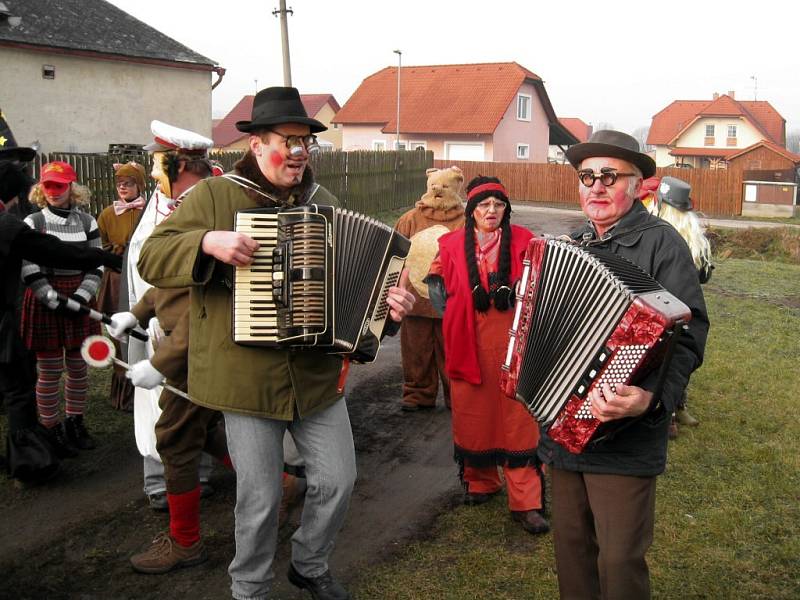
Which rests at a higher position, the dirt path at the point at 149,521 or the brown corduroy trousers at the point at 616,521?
the brown corduroy trousers at the point at 616,521

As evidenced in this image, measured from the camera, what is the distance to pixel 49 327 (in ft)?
18.6

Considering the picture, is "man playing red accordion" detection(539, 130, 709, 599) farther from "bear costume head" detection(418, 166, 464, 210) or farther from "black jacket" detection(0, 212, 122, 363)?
"bear costume head" detection(418, 166, 464, 210)

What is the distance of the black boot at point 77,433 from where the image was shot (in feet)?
19.3

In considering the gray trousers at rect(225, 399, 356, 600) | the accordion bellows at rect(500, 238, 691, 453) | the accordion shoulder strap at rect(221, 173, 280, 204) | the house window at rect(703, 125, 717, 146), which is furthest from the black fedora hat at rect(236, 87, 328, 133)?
the house window at rect(703, 125, 717, 146)

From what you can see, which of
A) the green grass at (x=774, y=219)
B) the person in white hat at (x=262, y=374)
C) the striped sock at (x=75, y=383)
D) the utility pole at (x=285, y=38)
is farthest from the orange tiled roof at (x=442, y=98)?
the person in white hat at (x=262, y=374)

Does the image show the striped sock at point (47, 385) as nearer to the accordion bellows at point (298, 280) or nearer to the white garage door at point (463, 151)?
the accordion bellows at point (298, 280)

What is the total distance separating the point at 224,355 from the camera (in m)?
3.38

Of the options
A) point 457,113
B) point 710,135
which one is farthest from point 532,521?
point 710,135

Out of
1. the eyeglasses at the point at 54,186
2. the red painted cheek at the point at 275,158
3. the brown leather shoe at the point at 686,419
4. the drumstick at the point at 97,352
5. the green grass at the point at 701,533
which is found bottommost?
the green grass at the point at 701,533

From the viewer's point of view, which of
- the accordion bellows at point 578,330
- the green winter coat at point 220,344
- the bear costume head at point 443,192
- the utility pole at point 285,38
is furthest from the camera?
the utility pole at point 285,38

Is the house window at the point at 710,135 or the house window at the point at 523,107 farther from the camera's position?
the house window at the point at 710,135

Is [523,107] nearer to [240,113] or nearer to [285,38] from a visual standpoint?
[240,113]

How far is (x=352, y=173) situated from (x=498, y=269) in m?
18.0

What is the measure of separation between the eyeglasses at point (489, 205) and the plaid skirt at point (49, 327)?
2.81 metres
